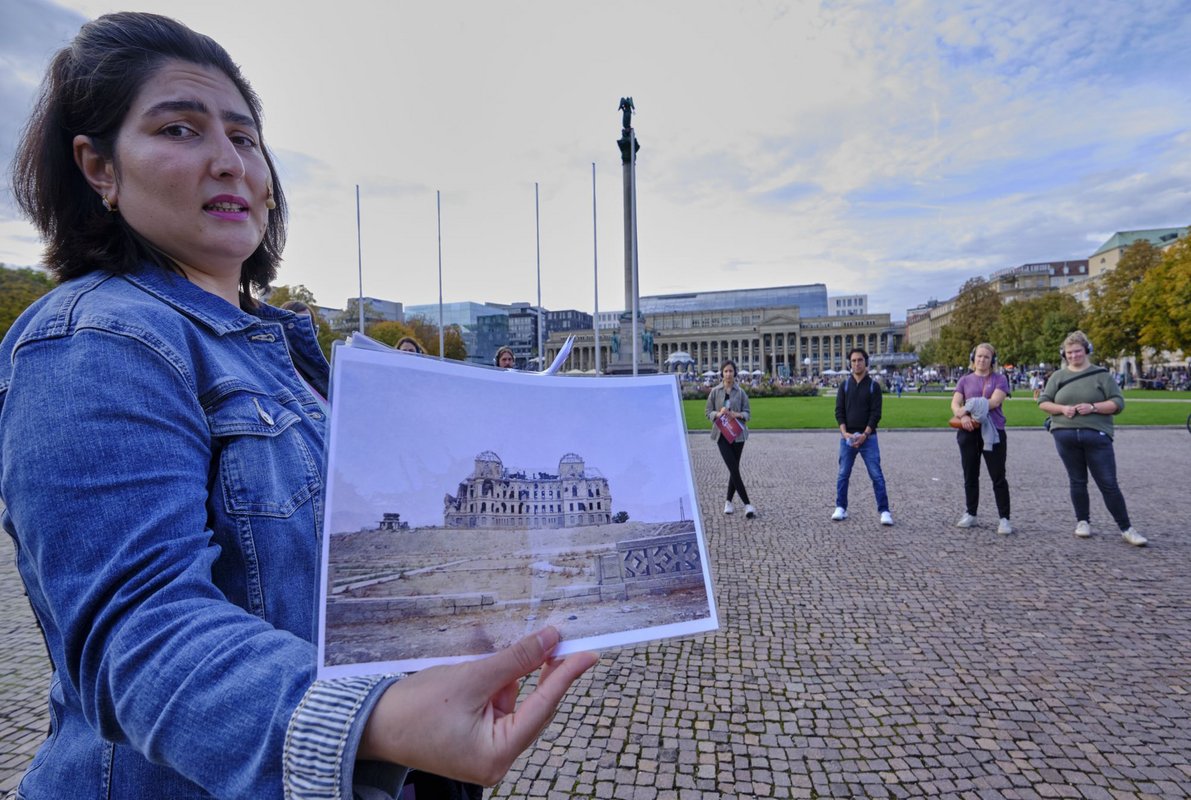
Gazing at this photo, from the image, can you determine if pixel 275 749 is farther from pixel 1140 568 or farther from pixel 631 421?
pixel 1140 568

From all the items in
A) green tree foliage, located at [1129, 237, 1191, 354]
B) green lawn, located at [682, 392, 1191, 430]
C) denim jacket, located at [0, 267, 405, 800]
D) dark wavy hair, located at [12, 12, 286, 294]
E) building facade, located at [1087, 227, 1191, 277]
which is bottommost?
green lawn, located at [682, 392, 1191, 430]

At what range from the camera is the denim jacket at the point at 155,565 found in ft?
2.50

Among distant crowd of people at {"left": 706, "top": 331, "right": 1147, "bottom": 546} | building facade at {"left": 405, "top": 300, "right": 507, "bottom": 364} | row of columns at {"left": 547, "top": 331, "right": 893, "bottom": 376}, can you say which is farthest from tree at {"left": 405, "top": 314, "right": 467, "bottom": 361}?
distant crowd of people at {"left": 706, "top": 331, "right": 1147, "bottom": 546}

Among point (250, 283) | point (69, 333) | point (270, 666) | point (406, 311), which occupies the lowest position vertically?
point (270, 666)

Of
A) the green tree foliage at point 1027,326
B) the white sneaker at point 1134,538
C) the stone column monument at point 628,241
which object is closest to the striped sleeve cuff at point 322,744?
the white sneaker at point 1134,538

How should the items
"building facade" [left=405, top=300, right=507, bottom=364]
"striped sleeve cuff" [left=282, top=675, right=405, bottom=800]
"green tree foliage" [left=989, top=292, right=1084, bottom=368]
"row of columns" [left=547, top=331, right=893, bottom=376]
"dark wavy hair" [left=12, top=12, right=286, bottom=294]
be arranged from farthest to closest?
"row of columns" [left=547, top=331, right=893, bottom=376] → "building facade" [left=405, top=300, right=507, bottom=364] → "green tree foliage" [left=989, top=292, right=1084, bottom=368] → "dark wavy hair" [left=12, top=12, right=286, bottom=294] → "striped sleeve cuff" [left=282, top=675, right=405, bottom=800]

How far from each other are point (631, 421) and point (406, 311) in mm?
110906

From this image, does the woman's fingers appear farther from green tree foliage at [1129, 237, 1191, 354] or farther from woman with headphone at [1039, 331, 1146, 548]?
green tree foliage at [1129, 237, 1191, 354]

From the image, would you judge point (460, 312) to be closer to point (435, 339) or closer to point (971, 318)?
point (435, 339)

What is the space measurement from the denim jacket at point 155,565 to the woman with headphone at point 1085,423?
8709 mm

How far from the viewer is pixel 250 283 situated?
1.72 metres

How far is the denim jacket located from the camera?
762mm

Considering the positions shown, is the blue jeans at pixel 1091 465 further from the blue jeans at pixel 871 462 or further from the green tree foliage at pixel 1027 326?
the green tree foliage at pixel 1027 326

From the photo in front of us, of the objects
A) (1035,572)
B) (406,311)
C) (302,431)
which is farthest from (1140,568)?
(406,311)
